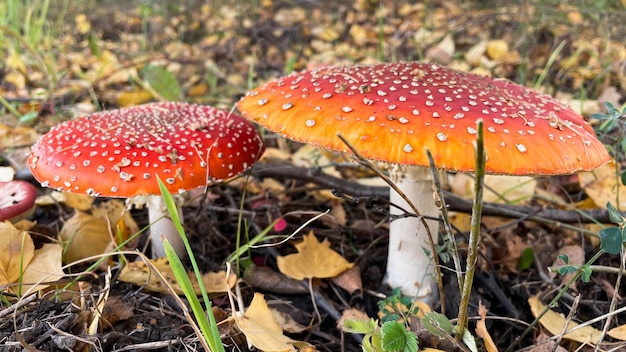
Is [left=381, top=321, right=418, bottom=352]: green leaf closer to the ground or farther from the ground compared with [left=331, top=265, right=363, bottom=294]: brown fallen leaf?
farther from the ground

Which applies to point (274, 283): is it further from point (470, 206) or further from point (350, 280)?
point (470, 206)

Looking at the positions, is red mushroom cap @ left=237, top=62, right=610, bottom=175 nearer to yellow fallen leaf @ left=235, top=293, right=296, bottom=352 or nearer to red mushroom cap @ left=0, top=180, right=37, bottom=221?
yellow fallen leaf @ left=235, top=293, right=296, bottom=352

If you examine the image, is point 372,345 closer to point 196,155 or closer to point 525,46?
point 196,155

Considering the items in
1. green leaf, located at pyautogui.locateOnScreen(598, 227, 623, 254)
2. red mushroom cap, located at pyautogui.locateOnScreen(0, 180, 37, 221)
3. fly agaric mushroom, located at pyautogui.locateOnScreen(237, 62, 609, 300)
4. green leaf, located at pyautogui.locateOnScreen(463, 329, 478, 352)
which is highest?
fly agaric mushroom, located at pyautogui.locateOnScreen(237, 62, 609, 300)

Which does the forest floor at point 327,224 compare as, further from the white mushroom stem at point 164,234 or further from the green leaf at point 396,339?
the green leaf at point 396,339

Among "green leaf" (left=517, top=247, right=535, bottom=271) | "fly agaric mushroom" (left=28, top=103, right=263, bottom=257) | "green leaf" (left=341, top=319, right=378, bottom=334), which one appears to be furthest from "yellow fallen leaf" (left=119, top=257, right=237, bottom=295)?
"green leaf" (left=517, top=247, right=535, bottom=271)

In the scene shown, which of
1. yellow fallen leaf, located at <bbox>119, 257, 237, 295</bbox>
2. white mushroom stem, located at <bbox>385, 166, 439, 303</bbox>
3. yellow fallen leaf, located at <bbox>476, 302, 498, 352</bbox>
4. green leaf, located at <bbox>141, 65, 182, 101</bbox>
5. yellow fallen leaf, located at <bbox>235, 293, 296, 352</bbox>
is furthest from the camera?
green leaf, located at <bbox>141, 65, 182, 101</bbox>

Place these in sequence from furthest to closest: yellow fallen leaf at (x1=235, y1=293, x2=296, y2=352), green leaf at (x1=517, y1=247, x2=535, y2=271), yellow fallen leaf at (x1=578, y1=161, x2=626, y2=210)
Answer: yellow fallen leaf at (x1=578, y1=161, x2=626, y2=210)
green leaf at (x1=517, y1=247, x2=535, y2=271)
yellow fallen leaf at (x1=235, y1=293, x2=296, y2=352)

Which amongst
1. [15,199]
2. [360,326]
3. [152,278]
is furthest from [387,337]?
[15,199]
